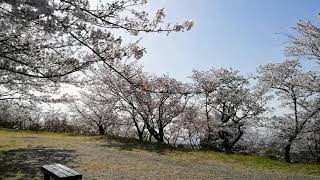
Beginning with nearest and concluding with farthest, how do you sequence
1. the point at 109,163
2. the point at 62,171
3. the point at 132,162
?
the point at 62,171 → the point at 109,163 → the point at 132,162

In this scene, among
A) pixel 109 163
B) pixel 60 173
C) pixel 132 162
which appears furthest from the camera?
pixel 132 162

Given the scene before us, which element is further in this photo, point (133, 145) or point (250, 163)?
point (133, 145)

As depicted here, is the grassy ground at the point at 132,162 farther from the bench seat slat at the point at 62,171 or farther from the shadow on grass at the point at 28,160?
the bench seat slat at the point at 62,171

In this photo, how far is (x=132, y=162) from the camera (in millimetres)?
12703

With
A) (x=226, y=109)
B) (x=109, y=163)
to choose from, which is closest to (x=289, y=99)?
(x=226, y=109)

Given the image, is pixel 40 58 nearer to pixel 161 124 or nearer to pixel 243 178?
pixel 243 178

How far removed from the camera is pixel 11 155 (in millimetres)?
13117

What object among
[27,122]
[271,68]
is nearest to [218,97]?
[271,68]

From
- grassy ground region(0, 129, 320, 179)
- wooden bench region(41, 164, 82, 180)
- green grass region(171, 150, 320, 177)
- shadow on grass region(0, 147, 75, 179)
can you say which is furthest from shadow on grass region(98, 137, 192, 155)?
wooden bench region(41, 164, 82, 180)

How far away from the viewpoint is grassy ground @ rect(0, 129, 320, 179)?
10.9 m

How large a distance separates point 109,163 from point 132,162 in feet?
2.68

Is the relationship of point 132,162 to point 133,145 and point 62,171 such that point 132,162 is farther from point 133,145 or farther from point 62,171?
point 62,171

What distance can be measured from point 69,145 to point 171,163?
4.95 metres

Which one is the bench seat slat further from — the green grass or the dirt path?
the green grass
